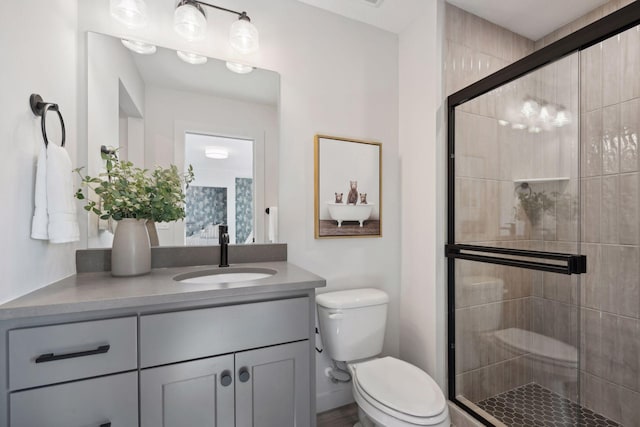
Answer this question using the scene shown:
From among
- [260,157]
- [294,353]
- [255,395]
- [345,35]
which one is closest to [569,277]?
[294,353]

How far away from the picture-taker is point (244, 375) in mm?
1063

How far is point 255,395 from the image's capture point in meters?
1.09

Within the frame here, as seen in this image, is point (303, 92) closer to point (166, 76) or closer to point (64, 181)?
point (166, 76)

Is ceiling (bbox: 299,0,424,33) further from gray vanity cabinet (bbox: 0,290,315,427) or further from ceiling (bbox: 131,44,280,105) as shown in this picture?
gray vanity cabinet (bbox: 0,290,315,427)

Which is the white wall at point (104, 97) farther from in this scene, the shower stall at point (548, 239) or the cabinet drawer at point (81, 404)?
the shower stall at point (548, 239)

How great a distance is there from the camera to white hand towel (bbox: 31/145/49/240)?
99cm

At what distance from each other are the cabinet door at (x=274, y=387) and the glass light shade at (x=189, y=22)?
1.51 metres

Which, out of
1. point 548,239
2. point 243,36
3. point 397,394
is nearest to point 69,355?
point 397,394

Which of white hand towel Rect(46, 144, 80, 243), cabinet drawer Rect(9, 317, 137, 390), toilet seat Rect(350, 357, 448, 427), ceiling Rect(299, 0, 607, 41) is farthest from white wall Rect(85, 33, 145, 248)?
toilet seat Rect(350, 357, 448, 427)

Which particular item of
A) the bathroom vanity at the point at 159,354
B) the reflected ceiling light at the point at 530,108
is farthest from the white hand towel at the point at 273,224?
the reflected ceiling light at the point at 530,108

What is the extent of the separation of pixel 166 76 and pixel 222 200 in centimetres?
68

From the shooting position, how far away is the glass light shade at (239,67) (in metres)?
1.59

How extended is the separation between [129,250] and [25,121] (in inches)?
22.0

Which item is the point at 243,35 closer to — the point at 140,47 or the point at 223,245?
the point at 140,47
